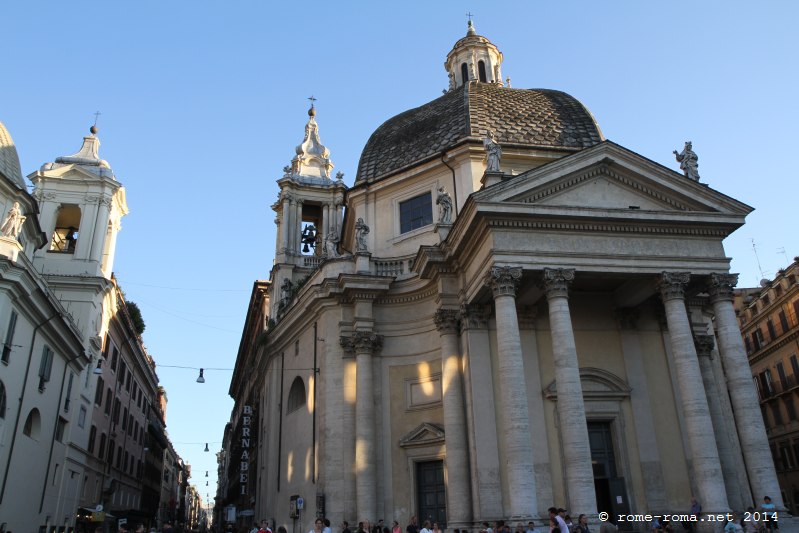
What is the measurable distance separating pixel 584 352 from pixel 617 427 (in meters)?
2.49

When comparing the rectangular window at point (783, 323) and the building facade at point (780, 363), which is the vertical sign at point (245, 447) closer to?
the building facade at point (780, 363)

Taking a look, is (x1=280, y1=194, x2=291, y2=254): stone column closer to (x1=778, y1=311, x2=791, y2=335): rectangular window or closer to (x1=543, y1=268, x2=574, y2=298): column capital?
(x1=543, y1=268, x2=574, y2=298): column capital

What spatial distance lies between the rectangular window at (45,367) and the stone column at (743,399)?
23.7m

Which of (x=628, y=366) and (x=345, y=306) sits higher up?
(x=345, y=306)

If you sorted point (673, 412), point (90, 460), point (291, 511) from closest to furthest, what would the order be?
point (673, 412)
point (291, 511)
point (90, 460)

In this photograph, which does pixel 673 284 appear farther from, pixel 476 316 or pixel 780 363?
pixel 780 363

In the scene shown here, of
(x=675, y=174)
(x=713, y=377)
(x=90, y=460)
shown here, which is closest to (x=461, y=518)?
(x=713, y=377)

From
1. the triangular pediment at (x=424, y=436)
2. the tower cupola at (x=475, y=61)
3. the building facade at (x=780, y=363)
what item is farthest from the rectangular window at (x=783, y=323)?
the triangular pediment at (x=424, y=436)

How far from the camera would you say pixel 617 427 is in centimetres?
1984

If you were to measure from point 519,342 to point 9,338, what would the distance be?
54.6 ft

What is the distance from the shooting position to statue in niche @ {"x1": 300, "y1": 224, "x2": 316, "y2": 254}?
130 ft

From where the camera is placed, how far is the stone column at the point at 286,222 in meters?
37.6

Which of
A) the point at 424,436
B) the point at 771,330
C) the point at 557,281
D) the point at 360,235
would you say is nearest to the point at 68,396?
the point at 360,235

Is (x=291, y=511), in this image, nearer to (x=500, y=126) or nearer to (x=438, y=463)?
(x=438, y=463)
